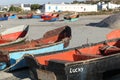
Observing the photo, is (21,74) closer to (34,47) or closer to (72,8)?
(34,47)

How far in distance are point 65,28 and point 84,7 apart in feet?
284

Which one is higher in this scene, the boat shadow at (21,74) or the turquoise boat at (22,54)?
the turquoise boat at (22,54)

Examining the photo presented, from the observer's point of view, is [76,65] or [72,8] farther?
[72,8]

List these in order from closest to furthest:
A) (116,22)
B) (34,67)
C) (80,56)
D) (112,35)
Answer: (34,67) → (80,56) → (112,35) → (116,22)

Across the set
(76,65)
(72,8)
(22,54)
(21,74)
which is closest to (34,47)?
(22,54)

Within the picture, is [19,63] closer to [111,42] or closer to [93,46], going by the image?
[93,46]

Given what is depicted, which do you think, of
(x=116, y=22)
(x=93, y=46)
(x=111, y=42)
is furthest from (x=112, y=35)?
(x=116, y=22)

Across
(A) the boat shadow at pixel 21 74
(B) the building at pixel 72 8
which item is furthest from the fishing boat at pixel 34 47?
(B) the building at pixel 72 8

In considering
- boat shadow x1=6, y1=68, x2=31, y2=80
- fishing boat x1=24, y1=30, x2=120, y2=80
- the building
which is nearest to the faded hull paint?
fishing boat x1=24, y1=30, x2=120, y2=80

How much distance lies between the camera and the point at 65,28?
15836mm

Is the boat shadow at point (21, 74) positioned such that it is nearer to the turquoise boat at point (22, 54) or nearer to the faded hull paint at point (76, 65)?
the turquoise boat at point (22, 54)

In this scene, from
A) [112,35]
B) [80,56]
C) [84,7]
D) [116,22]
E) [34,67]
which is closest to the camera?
[34,67]

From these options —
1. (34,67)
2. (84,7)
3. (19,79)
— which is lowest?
(84,7)

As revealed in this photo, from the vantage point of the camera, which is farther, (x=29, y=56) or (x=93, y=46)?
(x=93, y=46)
